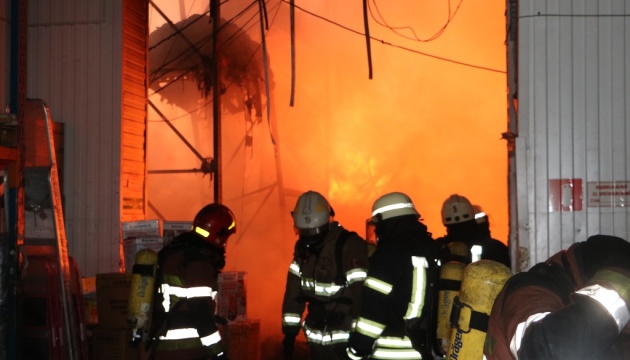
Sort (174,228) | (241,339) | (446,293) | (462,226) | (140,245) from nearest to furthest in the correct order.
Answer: (446,293) → (462,226) → (140,245) → (174,228) → (241,339)

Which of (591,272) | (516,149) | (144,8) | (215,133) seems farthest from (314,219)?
(215,133)

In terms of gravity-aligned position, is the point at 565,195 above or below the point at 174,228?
above

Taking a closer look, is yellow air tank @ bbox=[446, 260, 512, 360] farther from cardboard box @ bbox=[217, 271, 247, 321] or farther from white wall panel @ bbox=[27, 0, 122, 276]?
cardboard box @ bbox=[217, 271, 247, 321]

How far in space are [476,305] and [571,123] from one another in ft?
12.8

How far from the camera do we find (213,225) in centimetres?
605

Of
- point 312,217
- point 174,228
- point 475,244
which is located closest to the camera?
point 312,217

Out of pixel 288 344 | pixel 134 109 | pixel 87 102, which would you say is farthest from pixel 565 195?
pixel 87 102

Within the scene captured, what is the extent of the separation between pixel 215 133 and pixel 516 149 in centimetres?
650

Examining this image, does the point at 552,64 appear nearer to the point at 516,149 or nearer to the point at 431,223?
the point at 516,149

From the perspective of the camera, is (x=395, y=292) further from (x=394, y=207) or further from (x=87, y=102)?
(x=87, y=102)

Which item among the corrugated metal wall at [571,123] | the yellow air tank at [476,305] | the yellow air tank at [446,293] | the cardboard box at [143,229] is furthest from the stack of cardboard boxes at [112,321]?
the yellow air tank at [476,305]

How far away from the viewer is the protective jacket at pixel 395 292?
5012 mm

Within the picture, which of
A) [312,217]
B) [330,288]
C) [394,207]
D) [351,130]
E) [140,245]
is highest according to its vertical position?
[351,130]

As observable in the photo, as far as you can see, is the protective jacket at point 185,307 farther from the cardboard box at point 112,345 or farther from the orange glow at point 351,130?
the orange glow at point 351,130
